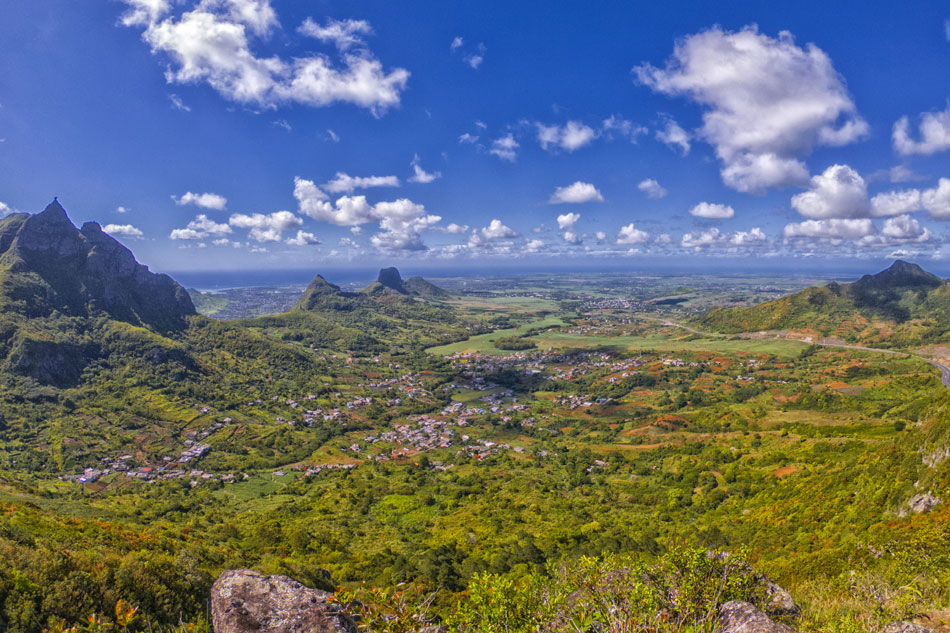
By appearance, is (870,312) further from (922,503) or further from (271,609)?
(271,609)

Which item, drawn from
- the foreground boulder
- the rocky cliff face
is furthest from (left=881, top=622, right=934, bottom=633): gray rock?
the rocky cliff face

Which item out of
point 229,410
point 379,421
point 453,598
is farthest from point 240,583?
point 229,410

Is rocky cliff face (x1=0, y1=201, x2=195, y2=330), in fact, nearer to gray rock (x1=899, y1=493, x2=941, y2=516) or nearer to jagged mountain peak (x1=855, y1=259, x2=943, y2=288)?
gray rock (x1=899, y1=493, x2=941, y2=516)

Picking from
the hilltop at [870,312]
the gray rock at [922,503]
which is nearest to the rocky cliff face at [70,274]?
the gray rock at [922,503]

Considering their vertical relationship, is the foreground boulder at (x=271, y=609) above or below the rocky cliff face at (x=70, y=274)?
below

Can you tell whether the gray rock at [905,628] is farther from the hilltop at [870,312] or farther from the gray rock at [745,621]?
the hilltop at [870,312]

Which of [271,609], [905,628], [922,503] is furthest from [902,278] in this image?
[271,609]

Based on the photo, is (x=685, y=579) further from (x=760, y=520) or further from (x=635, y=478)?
(x=635, y=478)
